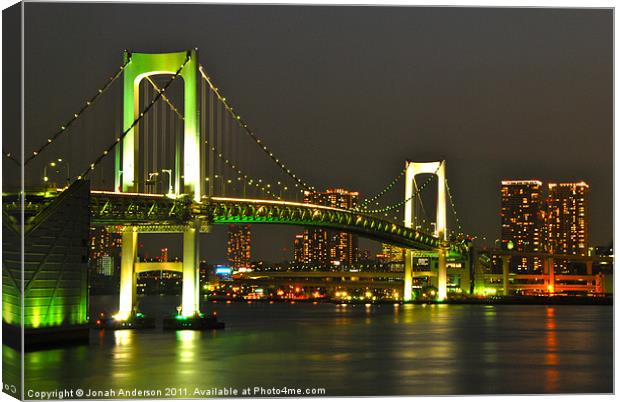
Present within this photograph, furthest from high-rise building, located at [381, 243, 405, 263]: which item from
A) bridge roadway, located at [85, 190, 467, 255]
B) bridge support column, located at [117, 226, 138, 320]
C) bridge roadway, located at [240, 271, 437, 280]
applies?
bridge support column, located at [117, 226, 138, 320]

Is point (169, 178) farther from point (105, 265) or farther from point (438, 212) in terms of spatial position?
point (438, 212)

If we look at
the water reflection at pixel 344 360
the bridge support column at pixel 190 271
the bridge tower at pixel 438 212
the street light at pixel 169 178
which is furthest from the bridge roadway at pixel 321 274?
the street light at pixel 169 178

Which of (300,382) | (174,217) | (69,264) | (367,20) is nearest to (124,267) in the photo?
(174,217)

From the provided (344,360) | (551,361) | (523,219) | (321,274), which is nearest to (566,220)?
(523,219)

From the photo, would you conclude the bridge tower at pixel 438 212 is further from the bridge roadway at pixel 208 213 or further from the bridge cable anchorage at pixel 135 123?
the bridge cable anchorage at pixel 135 123

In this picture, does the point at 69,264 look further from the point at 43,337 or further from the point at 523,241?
the point at 523,241

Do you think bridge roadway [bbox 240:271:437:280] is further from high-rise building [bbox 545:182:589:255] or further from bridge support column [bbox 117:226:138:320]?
bridge support column [bbox 117:226:138:320]

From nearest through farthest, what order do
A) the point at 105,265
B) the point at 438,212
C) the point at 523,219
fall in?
1. the point at 105,265
2. the point at 438,212
3. the point at 523,219
